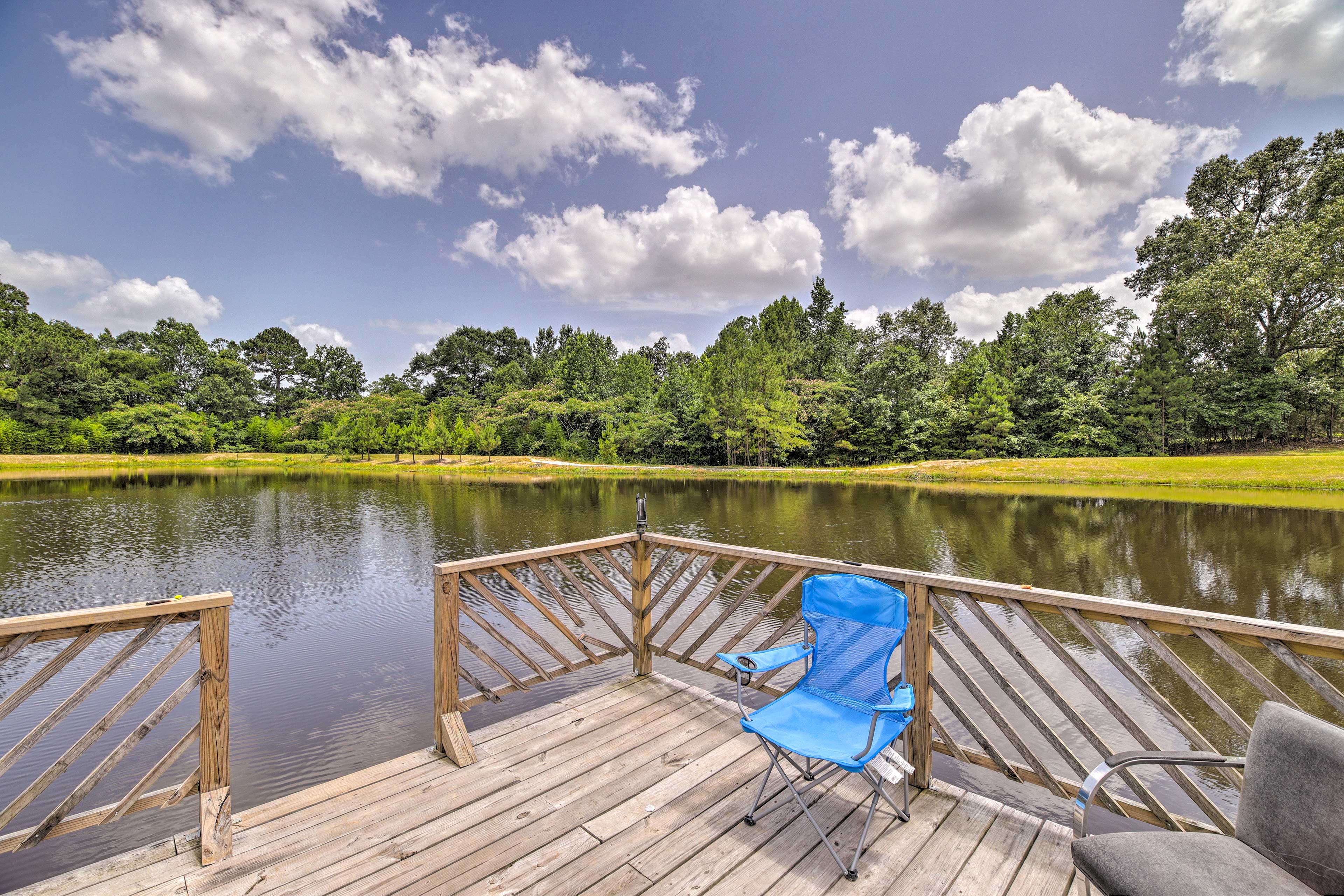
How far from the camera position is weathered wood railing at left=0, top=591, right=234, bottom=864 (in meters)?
1.58

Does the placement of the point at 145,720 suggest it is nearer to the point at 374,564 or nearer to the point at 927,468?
the point at 374,564

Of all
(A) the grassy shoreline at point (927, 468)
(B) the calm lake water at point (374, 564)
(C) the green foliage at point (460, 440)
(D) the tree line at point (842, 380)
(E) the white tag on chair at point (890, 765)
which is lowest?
(B) the calm lake water at point (374, 564)

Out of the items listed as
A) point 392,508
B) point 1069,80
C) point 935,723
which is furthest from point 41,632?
point 1069,80

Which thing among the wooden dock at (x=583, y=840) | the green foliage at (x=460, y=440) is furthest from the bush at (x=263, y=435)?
the wooden dock at (x=583, y=840)

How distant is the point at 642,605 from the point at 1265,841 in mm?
2767

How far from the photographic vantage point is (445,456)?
37.1 m

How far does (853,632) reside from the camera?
230 centimetres

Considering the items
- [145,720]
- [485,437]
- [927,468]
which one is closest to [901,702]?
[145,720]

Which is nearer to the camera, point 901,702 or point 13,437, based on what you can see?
point 901,702

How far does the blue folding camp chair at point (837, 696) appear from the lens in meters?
1.82

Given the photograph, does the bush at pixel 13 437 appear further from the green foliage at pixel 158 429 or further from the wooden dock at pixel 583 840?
the wooden dock at pixel 583 840

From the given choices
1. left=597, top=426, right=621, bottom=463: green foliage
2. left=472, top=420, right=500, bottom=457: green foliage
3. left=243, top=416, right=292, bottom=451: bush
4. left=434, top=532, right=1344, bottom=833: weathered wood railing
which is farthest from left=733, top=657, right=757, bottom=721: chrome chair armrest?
left=243, top=416, right=292, bottom=451: bush

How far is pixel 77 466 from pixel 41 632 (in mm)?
44909

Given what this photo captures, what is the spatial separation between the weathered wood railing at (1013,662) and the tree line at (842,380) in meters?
24.2
